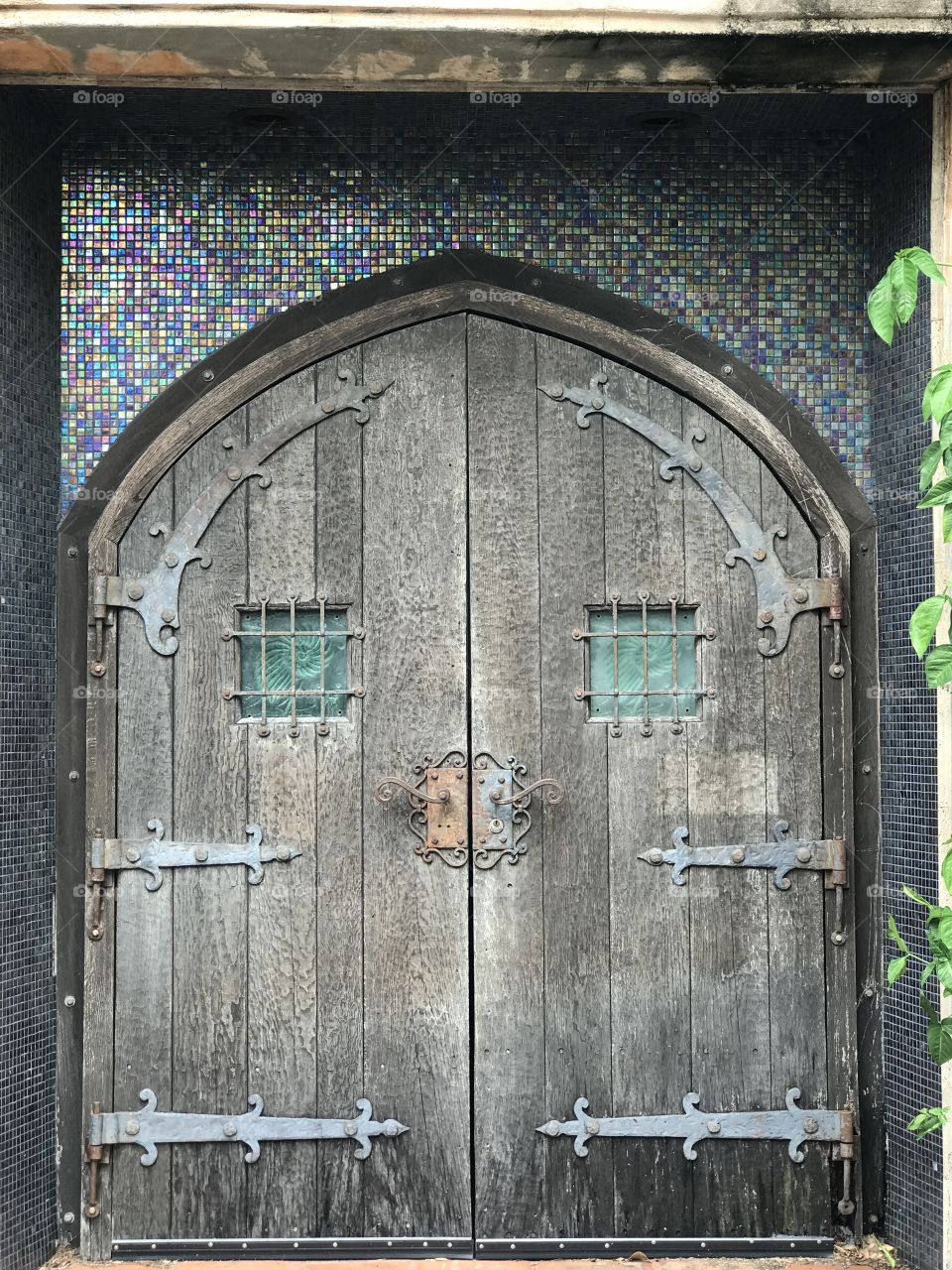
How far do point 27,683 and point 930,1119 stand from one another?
6.96 ft

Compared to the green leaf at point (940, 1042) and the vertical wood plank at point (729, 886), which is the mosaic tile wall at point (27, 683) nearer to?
the vertical wood plank at point (729, 886)

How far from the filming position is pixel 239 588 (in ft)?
9.24

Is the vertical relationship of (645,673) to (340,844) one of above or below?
above

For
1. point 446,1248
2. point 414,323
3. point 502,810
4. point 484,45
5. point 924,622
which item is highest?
point 484,45

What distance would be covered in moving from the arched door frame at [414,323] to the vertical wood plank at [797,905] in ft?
0.16

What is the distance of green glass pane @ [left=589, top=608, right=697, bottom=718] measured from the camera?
2807 millimetres

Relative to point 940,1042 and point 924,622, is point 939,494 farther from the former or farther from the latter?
point 940,1042

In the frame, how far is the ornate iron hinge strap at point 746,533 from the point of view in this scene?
2.81 metres

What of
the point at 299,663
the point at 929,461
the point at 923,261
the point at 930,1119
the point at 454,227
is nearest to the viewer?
the point at 923,261

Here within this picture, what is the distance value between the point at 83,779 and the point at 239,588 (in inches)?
22.7

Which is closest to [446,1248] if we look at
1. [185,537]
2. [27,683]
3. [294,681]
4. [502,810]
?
[502,810]

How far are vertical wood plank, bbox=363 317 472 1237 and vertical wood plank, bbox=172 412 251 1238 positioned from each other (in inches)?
11.6

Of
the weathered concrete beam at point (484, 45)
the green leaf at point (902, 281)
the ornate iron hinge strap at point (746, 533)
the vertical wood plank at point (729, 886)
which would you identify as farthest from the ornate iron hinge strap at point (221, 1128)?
the weathered concrete beam at point (484, 45)

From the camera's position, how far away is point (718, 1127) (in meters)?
2.73
